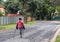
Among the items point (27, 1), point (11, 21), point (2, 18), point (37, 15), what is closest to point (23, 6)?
point (27, 1)

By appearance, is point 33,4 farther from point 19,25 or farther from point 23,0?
point 19,25

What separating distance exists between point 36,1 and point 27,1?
11.4 feet

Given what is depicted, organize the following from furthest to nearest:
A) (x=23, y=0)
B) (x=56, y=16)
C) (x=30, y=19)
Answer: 1. (x=56, y=16)
2. (x=30, y=19)
3. (x=23, y=0)

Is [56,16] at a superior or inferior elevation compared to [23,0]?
inferior

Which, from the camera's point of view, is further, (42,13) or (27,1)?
(42,13)

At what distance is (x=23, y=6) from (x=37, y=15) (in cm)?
3067

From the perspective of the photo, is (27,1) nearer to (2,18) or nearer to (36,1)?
(36,1)

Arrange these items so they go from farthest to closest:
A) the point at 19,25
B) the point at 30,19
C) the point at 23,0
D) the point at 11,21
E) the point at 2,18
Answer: the point at 30,19 → the point at 23,0 → the point at 11,21 → the point at 2,18 → the point at 19,25

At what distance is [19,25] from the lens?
76.2 feet

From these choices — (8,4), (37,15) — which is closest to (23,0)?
(8,4)

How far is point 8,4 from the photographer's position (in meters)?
90.3

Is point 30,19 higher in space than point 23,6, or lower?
lower

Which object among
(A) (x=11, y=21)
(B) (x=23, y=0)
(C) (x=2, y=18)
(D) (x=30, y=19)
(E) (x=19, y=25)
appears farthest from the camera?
(D) (x=30, y=19)

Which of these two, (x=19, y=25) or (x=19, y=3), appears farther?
(x=19, y=3)
